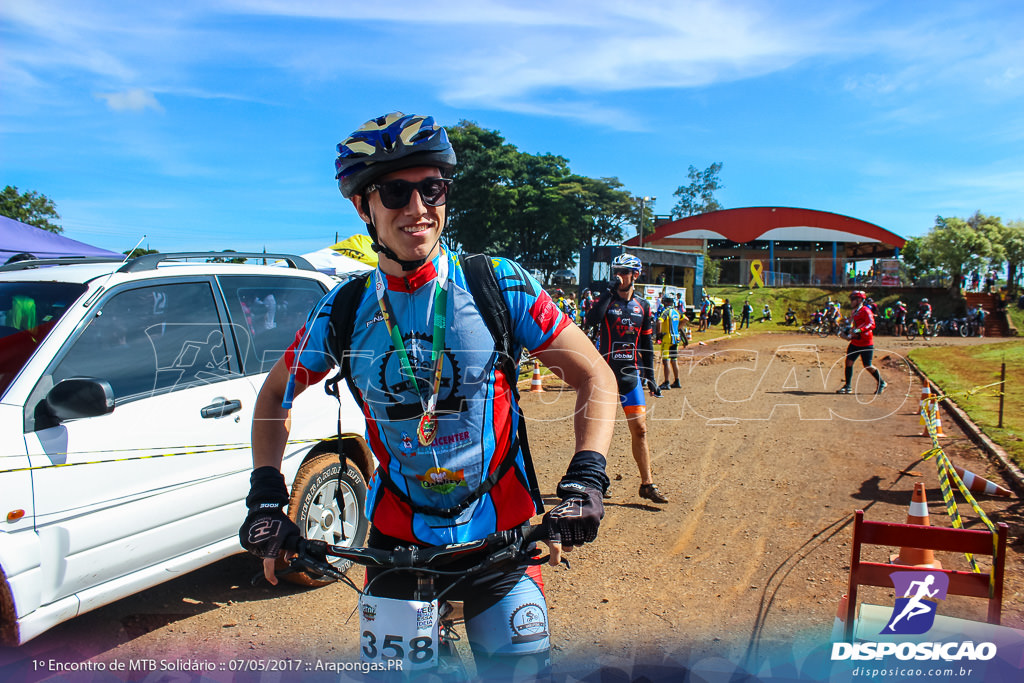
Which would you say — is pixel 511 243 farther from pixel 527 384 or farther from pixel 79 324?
pixel 79 324

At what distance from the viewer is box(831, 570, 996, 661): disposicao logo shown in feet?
9.57

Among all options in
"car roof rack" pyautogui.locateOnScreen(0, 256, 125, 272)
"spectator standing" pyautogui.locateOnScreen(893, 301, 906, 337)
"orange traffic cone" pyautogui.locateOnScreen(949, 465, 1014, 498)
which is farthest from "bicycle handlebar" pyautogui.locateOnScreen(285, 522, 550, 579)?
"spectator standing" pyautogui.locateOnScreen(893, 301, 906, 337)

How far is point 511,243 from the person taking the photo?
45344mm

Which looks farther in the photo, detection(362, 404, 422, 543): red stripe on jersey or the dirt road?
the dirt road

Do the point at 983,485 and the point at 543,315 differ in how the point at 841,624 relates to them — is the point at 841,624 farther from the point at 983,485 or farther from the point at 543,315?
the point at 983,485

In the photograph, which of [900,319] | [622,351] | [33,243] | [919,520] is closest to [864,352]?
[622,351]

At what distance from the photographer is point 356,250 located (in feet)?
46.0

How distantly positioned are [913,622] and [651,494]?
313 cm

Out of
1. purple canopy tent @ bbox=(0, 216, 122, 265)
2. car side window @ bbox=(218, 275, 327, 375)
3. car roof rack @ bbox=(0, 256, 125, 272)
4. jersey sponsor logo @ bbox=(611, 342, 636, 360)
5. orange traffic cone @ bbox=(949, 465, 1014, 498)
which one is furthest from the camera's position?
purple canopy tent @ bbox=(0, 216, 122, 265)

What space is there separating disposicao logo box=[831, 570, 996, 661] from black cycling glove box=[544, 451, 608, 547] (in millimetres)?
2070

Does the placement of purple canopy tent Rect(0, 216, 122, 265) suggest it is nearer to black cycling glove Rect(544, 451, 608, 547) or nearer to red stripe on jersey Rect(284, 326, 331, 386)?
red stripe on jersey Rect(284, 326, 331, 386)

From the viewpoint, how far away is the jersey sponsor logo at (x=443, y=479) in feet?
6.30

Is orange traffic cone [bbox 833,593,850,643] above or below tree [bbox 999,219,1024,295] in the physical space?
below

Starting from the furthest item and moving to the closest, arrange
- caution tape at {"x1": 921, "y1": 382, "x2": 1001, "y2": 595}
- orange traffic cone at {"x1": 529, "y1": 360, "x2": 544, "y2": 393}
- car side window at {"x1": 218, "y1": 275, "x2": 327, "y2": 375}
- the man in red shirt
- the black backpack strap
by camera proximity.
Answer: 1. orange traffic cone at {"x1": 529, "y1": 360, "x2": 544, "y2": 393}
2. the man in red shirt
3. car side window at {"x1": 218, "y1": 275, "x2": 327, "y2": 375}
4. caution tape at {"x1": 921, "y1": 382, "x2": 1001, "y2": 595}
5. the black backpack strap
